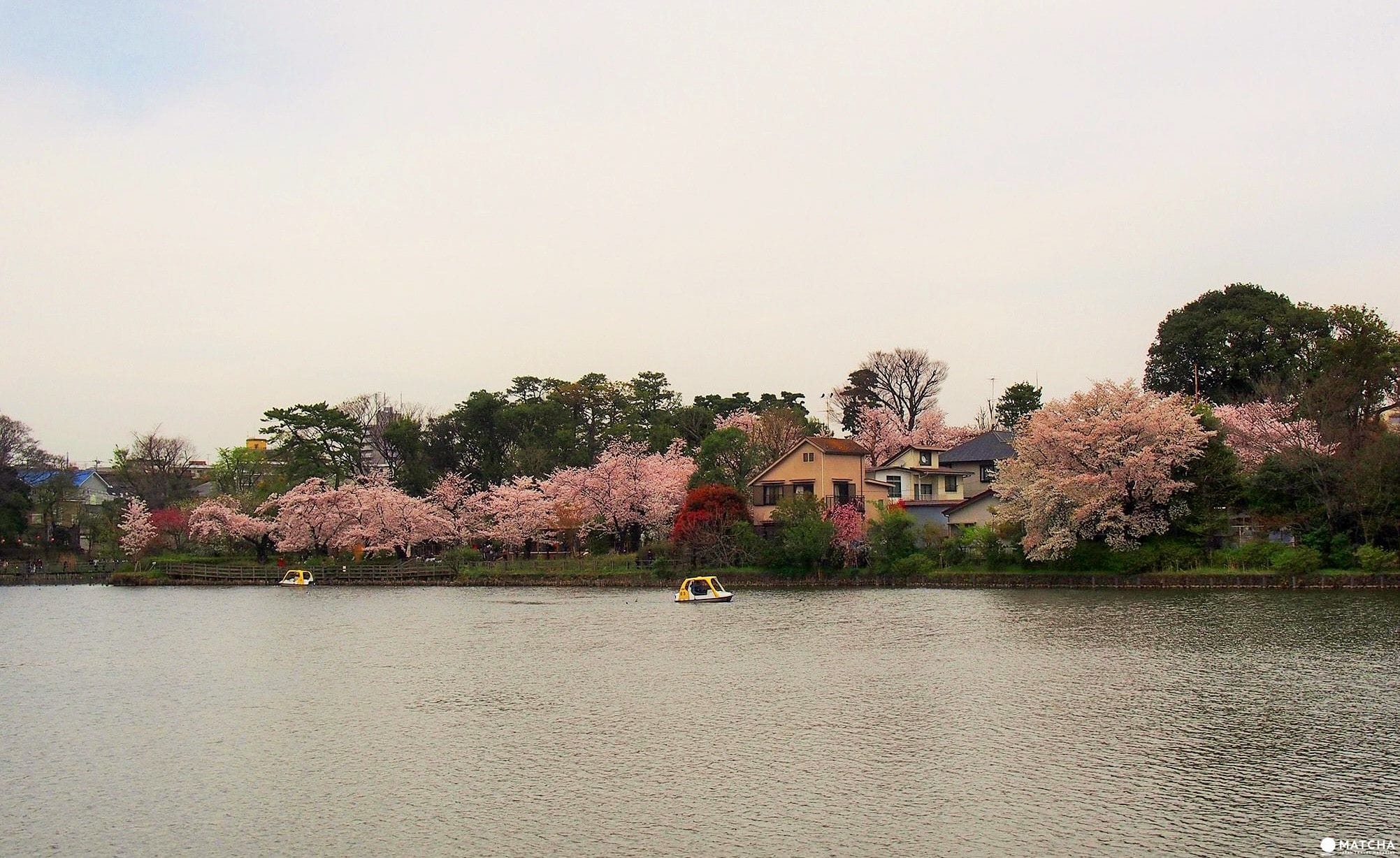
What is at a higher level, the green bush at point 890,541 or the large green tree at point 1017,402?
the large green tree at point 1017,402

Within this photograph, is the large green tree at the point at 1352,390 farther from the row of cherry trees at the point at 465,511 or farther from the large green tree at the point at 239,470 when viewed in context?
the large green tree at the point at 239,470

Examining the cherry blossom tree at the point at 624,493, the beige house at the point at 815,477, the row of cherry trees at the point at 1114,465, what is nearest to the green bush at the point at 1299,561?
the row of cherry trees at the point at 1114,465

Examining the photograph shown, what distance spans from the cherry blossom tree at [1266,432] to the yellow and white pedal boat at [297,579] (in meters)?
47.4

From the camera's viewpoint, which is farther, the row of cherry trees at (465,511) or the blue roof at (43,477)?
the blue roof at (43,477)

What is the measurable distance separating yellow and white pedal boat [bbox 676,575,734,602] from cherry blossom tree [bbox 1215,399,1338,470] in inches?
838

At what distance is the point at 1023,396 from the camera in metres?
75.3

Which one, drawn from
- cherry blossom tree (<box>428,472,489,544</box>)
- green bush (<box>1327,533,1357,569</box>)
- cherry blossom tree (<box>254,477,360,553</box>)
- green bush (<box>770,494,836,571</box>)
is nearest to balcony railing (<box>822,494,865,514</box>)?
green bush (<box>770,494,836,571</box>)

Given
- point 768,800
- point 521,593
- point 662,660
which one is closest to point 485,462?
point 521,593

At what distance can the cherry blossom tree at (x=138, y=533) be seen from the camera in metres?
70.1

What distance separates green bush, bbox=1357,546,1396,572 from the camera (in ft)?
117

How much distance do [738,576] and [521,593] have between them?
996cm

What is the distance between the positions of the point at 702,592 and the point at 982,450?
22.6 m

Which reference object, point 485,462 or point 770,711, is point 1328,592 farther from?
point 485,462

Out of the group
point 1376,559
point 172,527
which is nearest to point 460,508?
point 172,527
